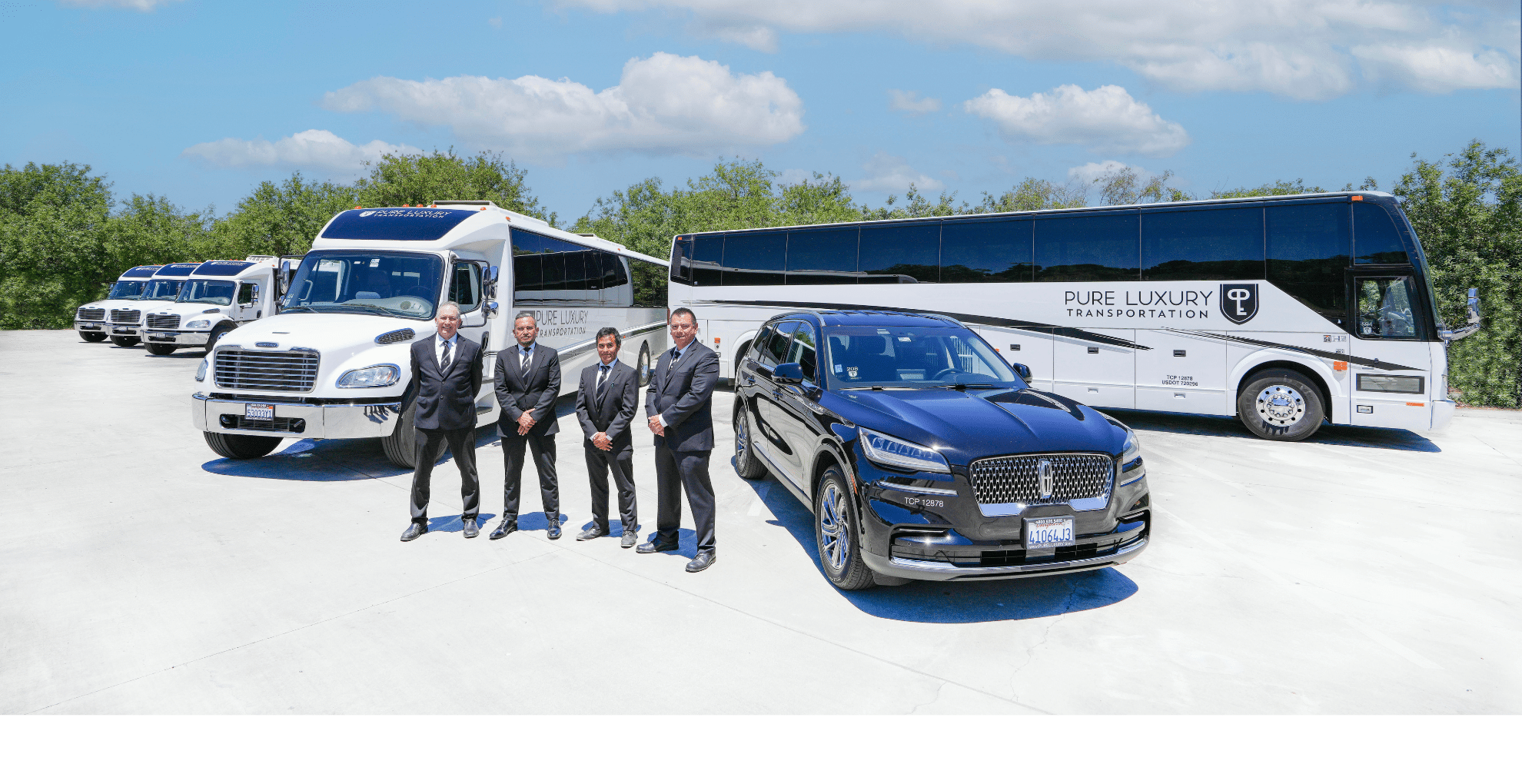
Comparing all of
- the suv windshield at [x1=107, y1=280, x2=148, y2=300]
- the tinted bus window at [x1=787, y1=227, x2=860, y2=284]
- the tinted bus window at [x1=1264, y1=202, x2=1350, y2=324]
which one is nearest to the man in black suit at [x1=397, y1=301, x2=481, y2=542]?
the tinted bus window at [x1=787, y1=227, x2=860, y2=284]

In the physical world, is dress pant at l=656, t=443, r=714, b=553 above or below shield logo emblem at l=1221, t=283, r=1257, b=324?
below

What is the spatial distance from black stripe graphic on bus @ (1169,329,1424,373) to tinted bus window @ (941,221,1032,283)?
8.37ft

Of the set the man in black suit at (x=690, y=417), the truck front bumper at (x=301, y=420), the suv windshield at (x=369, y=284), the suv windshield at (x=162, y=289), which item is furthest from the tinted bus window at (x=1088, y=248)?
the suv windshield at (x=162, y=289)

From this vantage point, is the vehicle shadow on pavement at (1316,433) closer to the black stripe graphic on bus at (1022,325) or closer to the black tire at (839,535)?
the black stripe graphic on bus at (1022,325)

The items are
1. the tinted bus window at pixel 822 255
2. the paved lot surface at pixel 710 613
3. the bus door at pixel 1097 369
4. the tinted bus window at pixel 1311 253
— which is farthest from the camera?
the tinted bus window at pixel 822 255

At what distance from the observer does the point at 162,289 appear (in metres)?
26.5

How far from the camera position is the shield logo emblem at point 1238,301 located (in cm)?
1149

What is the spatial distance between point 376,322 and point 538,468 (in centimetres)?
369

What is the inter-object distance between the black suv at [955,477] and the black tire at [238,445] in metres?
6.54

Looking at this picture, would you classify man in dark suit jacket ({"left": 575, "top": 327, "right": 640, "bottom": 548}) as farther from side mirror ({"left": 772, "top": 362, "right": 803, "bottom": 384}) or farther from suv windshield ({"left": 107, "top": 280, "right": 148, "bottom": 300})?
suv windshield ({"left": 107, "top": 280, "right": 148, "bottom": 300})

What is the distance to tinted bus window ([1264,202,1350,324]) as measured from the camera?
1090cm

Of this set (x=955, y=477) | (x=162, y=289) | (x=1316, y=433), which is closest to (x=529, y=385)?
(x=955, y=477)

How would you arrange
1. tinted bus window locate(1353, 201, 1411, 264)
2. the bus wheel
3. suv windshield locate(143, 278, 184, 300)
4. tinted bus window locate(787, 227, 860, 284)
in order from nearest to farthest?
1. tinted bus window locate(1353, 201, 1411, 264)
2. the bus wheel
3. tinted bus window locate(787, 227, 860, 284)
4. suv windshield locate(143, 278, 184, 300)

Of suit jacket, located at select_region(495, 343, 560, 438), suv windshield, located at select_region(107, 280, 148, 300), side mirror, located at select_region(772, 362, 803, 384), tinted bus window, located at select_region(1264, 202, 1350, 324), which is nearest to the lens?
side mirror, located at select_region(772, 362, 803, 384)
